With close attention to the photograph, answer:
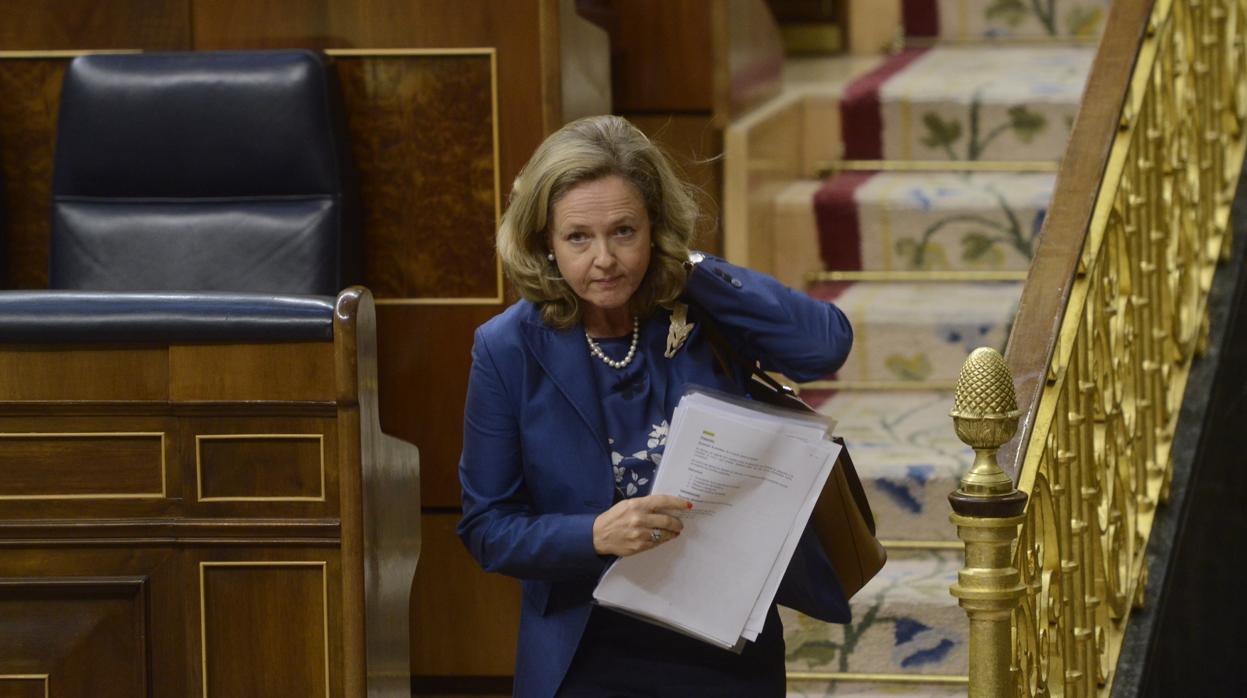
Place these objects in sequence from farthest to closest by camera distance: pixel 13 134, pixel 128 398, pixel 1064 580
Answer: pixel 13 134
pixel 1064 580
pixel 128 398

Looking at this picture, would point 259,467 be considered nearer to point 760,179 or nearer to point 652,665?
point 652,665

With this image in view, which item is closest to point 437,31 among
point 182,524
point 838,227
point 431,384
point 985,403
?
point 431,384

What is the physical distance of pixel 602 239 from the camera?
1814 millimetres

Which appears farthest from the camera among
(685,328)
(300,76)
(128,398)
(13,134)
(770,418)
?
(13,134)

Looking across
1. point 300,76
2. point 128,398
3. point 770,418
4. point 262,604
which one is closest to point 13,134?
point 300,76

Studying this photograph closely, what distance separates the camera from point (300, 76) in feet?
9.20

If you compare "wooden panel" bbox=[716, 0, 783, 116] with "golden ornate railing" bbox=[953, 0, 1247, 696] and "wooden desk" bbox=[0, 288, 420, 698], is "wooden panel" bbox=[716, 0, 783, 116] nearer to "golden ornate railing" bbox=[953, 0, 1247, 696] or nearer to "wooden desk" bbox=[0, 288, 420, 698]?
"golden ornate railing" bbox=[953, 0, 1247, 696]

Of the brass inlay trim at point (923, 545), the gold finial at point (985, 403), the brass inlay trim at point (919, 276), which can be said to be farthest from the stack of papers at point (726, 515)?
the brass inlay trim at point (919, 276)

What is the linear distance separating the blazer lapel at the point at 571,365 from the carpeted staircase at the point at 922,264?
1.24m

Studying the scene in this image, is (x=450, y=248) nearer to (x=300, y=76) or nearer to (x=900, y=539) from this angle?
(x=300, y=76)

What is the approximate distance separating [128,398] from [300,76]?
2.87ft

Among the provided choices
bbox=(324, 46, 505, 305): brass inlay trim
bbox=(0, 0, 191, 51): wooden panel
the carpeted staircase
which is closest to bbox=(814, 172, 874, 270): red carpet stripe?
the carpeted staircase

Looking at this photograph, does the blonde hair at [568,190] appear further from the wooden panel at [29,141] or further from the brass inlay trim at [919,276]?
the brass inlay trim at [919,276]

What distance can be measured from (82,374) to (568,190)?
2.35 feet
